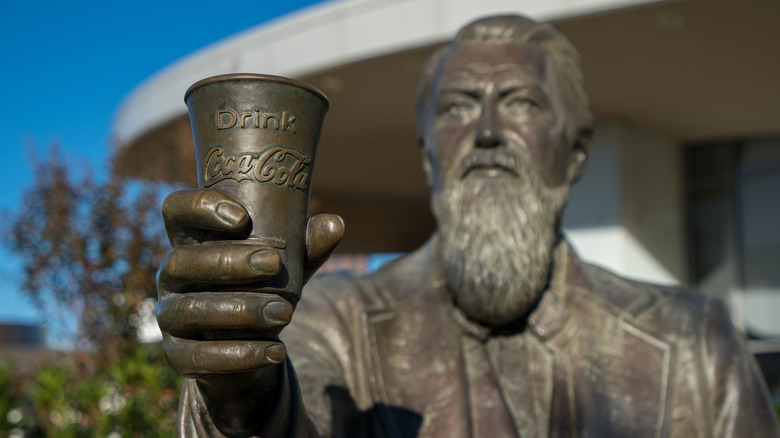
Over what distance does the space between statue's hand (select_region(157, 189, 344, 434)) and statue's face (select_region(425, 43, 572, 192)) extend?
1302 mm

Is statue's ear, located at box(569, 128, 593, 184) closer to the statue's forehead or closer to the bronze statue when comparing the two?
the bronze statue

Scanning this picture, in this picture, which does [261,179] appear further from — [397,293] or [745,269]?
[745,269]

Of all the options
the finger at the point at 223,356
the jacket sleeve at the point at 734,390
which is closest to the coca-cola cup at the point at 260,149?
the finger at the point at 223,356

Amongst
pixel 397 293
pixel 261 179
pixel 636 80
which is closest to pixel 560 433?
pixel 397 293

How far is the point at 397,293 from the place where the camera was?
9.12ft

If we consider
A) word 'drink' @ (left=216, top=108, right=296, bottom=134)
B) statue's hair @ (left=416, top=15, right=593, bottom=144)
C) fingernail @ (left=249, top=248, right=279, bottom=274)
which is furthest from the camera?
statue's hair @ (left=416, top=15, right=593, bottom=144)

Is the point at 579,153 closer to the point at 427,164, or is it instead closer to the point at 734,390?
the point at 427,164

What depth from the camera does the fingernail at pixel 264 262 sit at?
1418 mm

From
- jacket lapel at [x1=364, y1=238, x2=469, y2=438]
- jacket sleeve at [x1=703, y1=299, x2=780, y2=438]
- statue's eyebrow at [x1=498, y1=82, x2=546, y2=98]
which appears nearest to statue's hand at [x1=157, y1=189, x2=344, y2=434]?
jacket lapel at [x1=364, y1=238, x2=469, y2=438]

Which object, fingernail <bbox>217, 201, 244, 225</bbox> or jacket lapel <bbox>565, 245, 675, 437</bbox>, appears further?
jacket lapel <bbox>565, 245, 675, 437</bbox>

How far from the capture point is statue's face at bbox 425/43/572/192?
265 cm

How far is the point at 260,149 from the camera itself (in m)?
1.54

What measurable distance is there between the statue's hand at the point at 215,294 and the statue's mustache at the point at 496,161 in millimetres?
1260

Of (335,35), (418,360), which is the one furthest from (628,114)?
(418,360)
